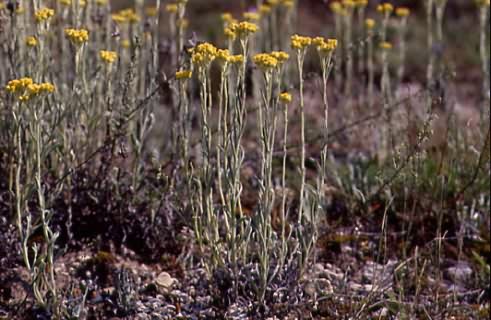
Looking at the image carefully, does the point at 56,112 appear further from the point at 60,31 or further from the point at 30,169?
the point at 60,31

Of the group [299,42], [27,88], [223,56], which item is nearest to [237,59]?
[223,56]

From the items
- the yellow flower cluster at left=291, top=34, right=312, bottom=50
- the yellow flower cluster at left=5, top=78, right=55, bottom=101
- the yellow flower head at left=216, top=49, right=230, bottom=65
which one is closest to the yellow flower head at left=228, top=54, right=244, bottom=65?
the yellow flower head at left=216, top=49, right=230, bottom=65

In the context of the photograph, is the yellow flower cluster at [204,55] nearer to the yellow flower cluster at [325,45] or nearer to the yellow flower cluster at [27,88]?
the yellow flower cluster at [325,45]

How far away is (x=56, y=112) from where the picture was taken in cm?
357

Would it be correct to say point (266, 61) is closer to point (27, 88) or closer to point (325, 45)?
point (325, 45)

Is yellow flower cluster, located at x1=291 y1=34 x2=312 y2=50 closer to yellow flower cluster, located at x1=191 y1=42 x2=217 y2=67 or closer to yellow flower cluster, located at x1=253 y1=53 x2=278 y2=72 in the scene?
yellow flower cluster, located at x1=253 y1=53 x2=278 y2=72

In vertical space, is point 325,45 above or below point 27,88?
above

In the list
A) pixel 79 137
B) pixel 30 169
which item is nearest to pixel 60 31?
pixel 79 137

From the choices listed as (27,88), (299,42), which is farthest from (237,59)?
(27,88)

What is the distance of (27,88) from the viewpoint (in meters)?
2.78

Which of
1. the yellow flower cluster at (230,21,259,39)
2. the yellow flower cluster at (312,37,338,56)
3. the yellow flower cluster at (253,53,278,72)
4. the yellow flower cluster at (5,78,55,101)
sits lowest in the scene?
the yellow flower cluster at (5,78,55,101)

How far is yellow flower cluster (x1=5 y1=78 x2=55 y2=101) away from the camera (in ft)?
9.00

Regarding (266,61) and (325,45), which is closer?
(266,61)

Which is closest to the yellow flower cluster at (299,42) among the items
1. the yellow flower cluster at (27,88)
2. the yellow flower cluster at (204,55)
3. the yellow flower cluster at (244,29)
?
the yellow flower cluster at (244,29)
